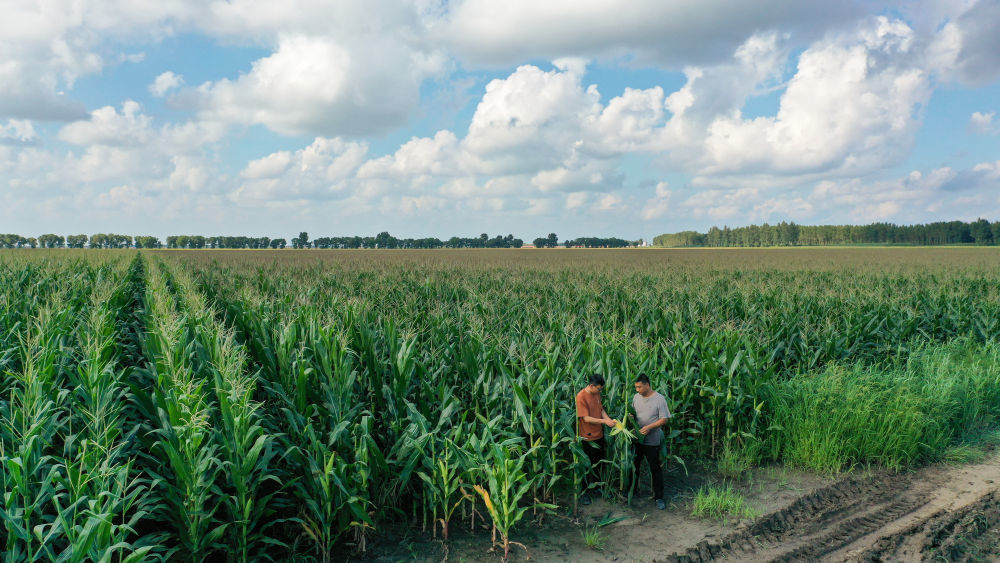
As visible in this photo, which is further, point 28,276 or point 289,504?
point 28,276

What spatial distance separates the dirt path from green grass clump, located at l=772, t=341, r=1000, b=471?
18.5 inches

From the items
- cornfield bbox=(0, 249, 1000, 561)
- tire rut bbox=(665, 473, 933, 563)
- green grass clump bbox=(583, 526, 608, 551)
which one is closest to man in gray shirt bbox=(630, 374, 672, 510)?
cornfield bbox=(0, 249, 1000, 561)

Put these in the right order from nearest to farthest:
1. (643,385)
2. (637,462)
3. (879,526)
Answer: (879,526) < (643,385) < (637,462)

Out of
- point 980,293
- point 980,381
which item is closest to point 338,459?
point 980,381

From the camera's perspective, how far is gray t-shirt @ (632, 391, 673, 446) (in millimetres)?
6023

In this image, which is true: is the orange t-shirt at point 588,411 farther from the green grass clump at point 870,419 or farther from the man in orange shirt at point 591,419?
the green grass clump at point 870,419

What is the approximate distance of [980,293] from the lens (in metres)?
18.3

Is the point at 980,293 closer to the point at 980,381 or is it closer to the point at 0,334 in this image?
the point at 980,381

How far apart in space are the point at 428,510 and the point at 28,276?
23.5 m

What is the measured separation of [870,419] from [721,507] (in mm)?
3611

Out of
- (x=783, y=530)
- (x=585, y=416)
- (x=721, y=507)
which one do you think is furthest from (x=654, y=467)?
(x=783, y=530)

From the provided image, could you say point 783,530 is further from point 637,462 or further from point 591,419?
point 591,419

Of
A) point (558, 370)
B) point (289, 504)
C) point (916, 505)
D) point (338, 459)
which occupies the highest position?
point (558, 370)

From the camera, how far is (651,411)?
19.9 ft
